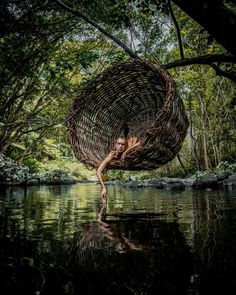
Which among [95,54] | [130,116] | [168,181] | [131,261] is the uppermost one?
[95,54]

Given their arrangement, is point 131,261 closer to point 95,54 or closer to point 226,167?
point 95,54

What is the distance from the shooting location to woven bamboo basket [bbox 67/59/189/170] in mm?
3373

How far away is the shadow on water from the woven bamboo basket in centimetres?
86

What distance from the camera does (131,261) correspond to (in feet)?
6.45

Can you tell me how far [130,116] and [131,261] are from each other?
381 cm

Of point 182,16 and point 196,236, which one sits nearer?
point 196,236

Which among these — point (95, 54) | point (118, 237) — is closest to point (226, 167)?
point (95, 54)

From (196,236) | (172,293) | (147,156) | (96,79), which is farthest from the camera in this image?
(96,79)

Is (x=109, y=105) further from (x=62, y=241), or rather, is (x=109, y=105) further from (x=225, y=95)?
(x=225, y=95)

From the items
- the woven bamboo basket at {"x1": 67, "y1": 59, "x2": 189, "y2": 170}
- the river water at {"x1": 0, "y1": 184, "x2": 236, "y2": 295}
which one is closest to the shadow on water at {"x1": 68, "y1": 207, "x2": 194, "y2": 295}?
the river water at {"x1": 0, "y1": 184, "x2": 236, "y2": 295}

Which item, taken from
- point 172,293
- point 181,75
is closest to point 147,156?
point 172,293

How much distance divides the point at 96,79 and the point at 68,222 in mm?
1730

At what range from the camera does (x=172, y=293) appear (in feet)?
4.70

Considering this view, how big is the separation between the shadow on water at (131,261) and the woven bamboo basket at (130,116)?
0.86m
